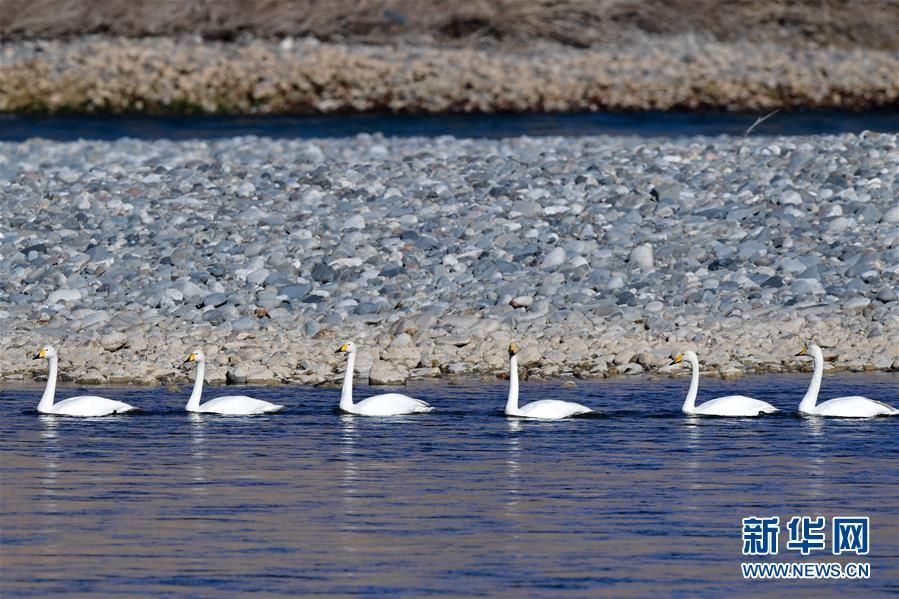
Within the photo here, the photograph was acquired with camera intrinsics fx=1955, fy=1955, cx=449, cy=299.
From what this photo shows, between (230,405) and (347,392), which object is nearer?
(230,405)

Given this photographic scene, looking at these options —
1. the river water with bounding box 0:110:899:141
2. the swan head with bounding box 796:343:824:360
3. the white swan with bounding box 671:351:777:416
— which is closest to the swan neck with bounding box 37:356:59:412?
the white swan with bounding box 671:351:777:416

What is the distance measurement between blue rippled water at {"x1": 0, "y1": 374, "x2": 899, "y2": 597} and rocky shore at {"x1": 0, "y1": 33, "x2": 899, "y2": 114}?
91.3ft

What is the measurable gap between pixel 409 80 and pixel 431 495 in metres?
33.9

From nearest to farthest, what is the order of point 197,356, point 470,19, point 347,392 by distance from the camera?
point 347,392, point 197,356, point 470,19

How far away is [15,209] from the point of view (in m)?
24.0

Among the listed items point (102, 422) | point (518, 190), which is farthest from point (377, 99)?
point (102, 422)

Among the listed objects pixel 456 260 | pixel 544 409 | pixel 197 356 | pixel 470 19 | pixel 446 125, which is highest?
pixel 470 19

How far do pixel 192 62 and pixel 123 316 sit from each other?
28.4m

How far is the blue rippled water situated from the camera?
10.2m

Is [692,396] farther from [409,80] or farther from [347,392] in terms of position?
[409,80]

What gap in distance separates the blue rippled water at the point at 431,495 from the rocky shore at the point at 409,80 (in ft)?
91.3

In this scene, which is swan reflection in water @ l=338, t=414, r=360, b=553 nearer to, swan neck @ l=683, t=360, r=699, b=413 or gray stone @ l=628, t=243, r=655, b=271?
swan neck @ l=683, t=360, r=699, b=413

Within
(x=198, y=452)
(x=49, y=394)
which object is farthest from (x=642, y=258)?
(x=198, y=452)

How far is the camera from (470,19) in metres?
53.0
